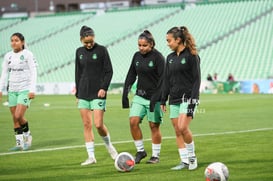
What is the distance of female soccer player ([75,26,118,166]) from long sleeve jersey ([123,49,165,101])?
53 centimetres

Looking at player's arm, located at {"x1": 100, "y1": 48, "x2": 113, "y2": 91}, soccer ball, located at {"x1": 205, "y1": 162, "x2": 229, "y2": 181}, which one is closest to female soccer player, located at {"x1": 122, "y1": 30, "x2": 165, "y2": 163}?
player's arm, located at {"x1": 100, "y1": 48, "x2": 113, "y2": 91}

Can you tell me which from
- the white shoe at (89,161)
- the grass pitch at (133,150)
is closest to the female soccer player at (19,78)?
the grass pitch at (133,150)

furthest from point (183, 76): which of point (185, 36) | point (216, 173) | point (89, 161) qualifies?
point (216, 173)

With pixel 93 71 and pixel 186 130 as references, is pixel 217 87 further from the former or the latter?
pixel 186 130

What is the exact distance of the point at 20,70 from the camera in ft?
51.1

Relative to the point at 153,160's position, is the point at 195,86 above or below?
above

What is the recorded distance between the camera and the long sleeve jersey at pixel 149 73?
12945 mm

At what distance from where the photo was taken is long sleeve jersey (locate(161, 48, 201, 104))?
11.9m

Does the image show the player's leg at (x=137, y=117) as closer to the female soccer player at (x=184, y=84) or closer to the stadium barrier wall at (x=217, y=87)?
the female soccer player at (x=184, y=84)

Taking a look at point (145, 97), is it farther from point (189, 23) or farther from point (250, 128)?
point (189, 23)

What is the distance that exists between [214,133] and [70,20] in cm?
5163

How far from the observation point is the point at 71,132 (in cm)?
1998

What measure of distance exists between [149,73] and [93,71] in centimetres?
104

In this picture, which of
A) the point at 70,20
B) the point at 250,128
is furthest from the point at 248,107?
the point at 70,20
